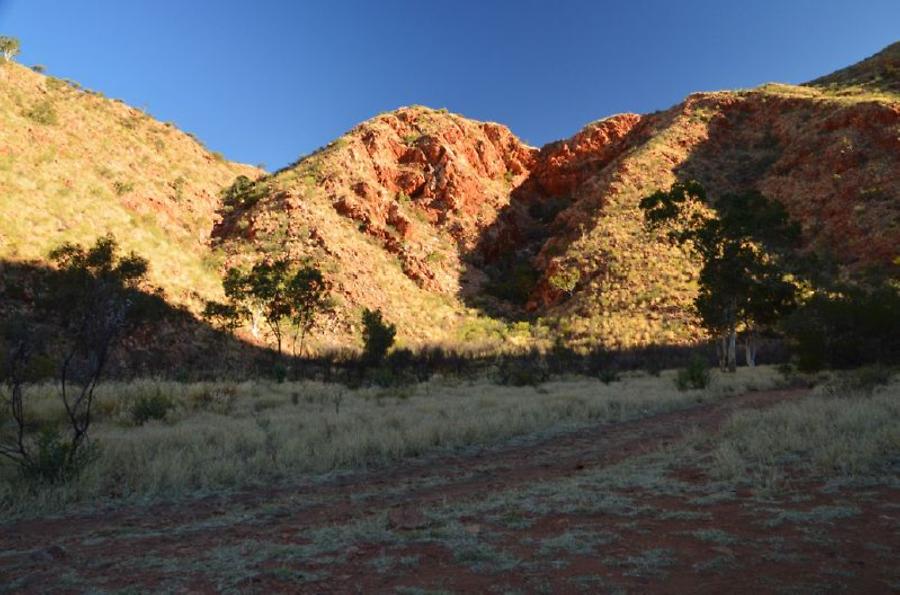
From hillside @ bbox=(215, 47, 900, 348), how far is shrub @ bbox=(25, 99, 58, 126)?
1607cm

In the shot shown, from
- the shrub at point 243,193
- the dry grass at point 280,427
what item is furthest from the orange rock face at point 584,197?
the dry grass at point 280,427

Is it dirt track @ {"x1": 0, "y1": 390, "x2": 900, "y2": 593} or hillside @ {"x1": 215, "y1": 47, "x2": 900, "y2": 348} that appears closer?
dirt track @ {"x1": 0, "y1": 390, "x2": 900, "y2": 593}

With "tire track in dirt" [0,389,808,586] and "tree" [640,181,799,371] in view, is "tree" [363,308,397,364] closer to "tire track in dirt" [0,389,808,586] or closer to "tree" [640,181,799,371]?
"tree" [640,181,799,371]

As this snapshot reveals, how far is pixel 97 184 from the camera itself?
42.2 metres

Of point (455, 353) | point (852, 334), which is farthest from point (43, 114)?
point (852, 334)

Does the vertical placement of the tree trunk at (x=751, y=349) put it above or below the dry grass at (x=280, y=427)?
above

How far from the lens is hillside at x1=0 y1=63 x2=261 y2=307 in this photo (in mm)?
35156

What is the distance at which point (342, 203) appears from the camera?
184 ft

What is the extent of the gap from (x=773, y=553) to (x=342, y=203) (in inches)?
2158

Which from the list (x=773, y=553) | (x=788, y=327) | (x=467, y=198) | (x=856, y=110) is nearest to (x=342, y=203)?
(x=467, y=198)

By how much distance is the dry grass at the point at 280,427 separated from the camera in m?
7.47

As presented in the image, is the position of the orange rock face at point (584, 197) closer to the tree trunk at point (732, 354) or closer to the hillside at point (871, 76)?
the hillside at point (871, 76)

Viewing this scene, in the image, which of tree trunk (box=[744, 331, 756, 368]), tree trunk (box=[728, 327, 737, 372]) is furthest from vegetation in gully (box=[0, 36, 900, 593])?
tree trunk (box=[744, 331, 756, 368])

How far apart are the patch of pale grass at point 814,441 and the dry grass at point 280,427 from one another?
13.6 feet
